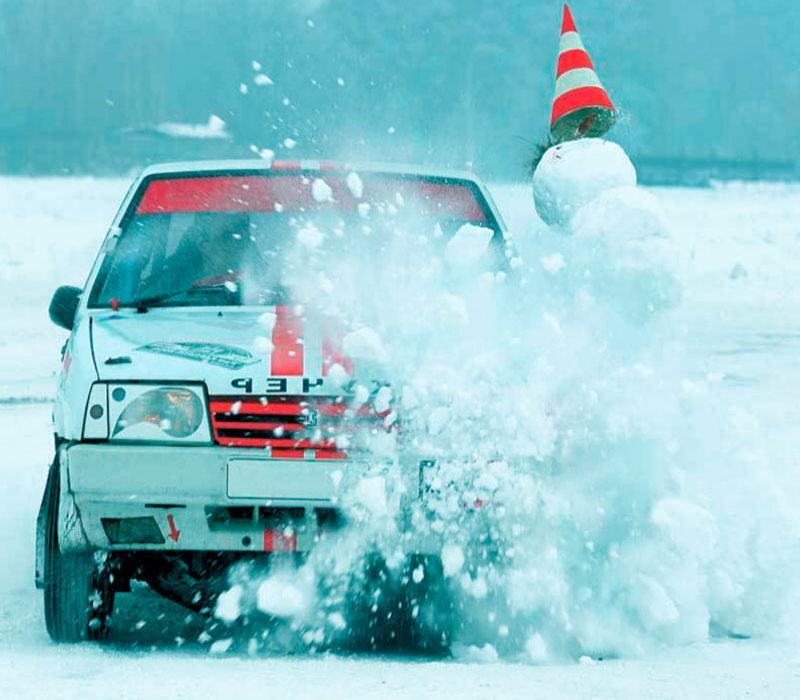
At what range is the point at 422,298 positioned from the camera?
4.13 m

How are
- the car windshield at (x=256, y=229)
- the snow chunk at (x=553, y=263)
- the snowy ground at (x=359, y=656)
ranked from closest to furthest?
the snowy ground at (x=359, y=656)
the snow chunk at (x=553, y=263)
the car windshield at (x=256, y=229)

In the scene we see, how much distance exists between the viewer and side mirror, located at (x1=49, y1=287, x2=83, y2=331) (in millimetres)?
4496

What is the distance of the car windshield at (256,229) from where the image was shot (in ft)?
14.7

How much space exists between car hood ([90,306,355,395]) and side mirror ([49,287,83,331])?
0.47m

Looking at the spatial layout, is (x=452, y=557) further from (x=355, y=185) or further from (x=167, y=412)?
(x=355, y=185)

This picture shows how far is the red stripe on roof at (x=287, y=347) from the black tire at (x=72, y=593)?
0.75 meters

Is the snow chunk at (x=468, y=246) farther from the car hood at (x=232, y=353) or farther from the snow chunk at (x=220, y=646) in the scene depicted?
the snow chunk at (x=220, y=646)

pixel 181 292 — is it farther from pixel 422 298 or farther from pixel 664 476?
pixel 664 476

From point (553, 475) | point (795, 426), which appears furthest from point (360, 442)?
point (795, 426)

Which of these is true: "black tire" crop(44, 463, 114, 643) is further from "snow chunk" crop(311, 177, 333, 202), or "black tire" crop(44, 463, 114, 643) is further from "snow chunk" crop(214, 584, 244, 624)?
"snow chunk" crop(311, 177, 333, 202)

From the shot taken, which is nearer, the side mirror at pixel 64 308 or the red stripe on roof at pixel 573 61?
the side mirror at pixel 64 308

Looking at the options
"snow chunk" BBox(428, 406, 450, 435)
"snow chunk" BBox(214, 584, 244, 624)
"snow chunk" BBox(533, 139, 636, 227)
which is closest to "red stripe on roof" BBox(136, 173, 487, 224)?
"snow chunk" BBox(533, 139, 636, 227)

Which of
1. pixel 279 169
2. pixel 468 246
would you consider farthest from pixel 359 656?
pixel 279 169

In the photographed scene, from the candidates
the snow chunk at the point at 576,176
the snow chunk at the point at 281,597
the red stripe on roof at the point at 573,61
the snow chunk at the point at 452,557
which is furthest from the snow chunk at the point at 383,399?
the red stripe on roof at the point at 573,61
